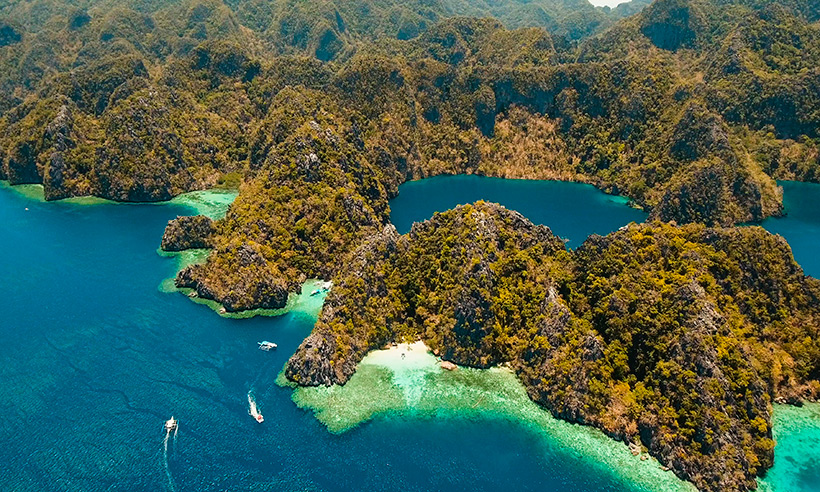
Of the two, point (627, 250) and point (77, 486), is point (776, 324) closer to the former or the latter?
point (627, 250)

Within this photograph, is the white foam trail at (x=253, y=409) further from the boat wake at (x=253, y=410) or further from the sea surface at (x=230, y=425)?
the sea surface at (x=230, y=425)

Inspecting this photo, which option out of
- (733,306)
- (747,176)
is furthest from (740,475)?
(747,176)

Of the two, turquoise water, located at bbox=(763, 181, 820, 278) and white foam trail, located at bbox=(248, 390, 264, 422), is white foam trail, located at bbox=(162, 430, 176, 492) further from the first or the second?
turquoise water, located at bbox=(763, 181, 820, 278)

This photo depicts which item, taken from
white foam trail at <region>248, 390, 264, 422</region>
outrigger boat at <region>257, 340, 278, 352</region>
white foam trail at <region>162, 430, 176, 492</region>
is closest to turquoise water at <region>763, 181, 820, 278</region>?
outrigger boat at <region>257, 340, 278, 352</region>

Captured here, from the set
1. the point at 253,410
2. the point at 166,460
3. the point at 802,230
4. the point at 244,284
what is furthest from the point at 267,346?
the point at 802,230

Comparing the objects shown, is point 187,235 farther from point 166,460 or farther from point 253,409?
point 166,460

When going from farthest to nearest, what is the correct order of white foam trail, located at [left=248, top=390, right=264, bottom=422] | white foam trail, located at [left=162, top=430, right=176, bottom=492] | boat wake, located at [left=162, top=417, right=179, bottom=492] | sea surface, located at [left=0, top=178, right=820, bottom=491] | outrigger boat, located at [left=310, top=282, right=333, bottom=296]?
outrigger boat, located at [left=310, top=282, right=333, bottom=296], white foam trail, located at [left=248, top=390, right=264, bottom=422], sea surface, located at [left=0, top=178, right=820, bottom=491], boat wake, located at [left=162, top=417, right=179, bottom=492], white foam trail, located at [left=162, top=430, right=176, bottom=492]

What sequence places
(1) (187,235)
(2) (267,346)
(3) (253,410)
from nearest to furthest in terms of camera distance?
1. (3) (253,410)
2. (2) (267,346)
3. (1) (187,235)
